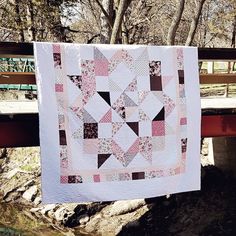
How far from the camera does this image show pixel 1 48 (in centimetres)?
448

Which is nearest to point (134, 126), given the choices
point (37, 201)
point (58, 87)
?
point (58, 87)

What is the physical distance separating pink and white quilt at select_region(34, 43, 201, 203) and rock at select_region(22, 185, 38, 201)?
6045 millimetres

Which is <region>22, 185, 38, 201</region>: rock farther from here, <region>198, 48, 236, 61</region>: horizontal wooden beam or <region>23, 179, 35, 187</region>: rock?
<region>198, 48, 236, 61</region>: horizontal wooden beam

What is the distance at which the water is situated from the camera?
8689 millimetres

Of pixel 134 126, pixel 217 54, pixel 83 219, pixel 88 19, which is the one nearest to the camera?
pixel 134 126

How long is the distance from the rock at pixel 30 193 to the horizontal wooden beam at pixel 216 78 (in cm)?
614

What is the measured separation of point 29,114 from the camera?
16.3ft

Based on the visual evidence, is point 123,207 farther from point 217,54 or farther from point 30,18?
point 30,18

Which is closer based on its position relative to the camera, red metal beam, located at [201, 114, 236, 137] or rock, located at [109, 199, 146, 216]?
red metal beam, located at [201, 114, 236, 137]

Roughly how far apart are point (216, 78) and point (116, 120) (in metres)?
1.68

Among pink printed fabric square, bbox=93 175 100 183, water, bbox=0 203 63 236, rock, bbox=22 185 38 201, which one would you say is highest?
pink printed fabric square, bbox=93 175 100 183

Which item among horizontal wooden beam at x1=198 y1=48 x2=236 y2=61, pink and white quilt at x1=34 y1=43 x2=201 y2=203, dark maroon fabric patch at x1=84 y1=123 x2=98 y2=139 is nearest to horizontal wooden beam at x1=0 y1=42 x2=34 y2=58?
pink and white quilt at x1=34 y1=43 x2=201 y2=203

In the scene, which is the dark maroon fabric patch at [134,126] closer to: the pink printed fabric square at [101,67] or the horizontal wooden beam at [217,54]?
the pink printed fabric square at [101,67]

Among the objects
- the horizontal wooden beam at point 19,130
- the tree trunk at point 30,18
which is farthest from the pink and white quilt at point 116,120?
the tree trunk at point 30,18
